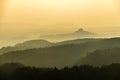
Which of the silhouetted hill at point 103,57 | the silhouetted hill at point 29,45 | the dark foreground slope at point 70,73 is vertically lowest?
the dark foreground slope at point 70,73

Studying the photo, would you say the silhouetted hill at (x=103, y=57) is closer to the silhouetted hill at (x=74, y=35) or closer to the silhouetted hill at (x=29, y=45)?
the silhouetted hill at (x=74, y=35)

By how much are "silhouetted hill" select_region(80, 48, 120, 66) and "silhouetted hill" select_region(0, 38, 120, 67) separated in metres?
0.02

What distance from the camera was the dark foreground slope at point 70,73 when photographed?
143 centimetres

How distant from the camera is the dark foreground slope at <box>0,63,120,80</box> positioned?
56.2 inches

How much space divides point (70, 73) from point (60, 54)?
0.38 ft

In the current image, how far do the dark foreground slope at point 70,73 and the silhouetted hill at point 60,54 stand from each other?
32mm

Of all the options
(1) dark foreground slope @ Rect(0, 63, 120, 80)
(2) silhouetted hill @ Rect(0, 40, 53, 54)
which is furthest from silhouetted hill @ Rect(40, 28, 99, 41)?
(1) dark foreground slope @ Rect(0, 63, 120, 80)

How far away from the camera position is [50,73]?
1.45m

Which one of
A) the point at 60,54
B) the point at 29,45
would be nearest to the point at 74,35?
the point at 60,54

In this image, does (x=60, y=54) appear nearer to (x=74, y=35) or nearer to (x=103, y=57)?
(x=74, y=35)

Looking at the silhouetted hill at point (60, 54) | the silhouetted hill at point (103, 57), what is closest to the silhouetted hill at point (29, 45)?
the silhouetted hill at point (60, 54)

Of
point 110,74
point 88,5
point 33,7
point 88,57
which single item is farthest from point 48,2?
point 110,74

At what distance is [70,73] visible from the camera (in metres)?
1.44

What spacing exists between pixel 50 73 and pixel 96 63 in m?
0.25
